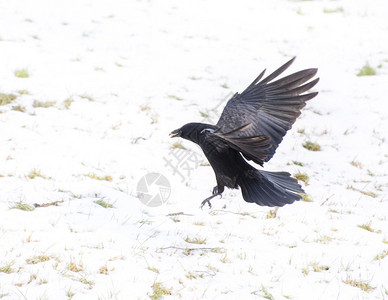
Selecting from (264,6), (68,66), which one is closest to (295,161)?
(68,66)

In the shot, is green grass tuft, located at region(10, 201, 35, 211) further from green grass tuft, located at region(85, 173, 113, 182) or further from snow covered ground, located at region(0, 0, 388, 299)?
green grass tuft, located at region(85, 173, 113, 182)

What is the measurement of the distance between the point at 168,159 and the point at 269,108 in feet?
5.89

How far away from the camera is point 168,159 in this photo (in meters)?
5.30

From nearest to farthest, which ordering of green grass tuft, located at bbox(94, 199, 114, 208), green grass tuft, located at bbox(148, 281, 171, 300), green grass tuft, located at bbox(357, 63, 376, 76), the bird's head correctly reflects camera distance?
green grass tuft, located at bbox(148, 281, 171, 300), the bird's head, green grass tuft, located at bbox(94, 199, 114, 208), green grass tuft, located at bbox(357, 63, 376, 76)

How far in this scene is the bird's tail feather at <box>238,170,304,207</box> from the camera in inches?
133

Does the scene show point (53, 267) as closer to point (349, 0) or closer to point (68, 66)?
point (68, 66)

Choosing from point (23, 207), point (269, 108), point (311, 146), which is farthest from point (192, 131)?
point (311, 146)

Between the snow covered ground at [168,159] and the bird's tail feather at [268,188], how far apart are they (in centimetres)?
44

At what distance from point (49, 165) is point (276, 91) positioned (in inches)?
93.4

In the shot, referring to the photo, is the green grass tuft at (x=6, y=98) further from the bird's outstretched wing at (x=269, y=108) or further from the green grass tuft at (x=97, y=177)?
the bird's outstretched wing at (x=269, y=108)

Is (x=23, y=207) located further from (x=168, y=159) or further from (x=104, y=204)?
(x=168, y=159)

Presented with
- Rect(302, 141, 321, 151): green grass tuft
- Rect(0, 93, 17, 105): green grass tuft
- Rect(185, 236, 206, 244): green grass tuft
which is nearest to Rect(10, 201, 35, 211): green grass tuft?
Rect(185, 236, 206, 244): green grass tuft

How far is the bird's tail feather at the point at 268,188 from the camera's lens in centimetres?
338

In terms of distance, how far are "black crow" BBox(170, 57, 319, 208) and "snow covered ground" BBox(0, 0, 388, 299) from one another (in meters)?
0.47
